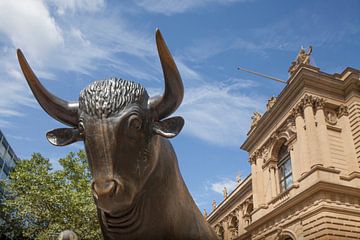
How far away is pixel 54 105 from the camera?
5.89 ft

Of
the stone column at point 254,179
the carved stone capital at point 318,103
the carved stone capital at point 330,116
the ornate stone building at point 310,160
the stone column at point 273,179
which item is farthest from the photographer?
the stone column at point 254,179

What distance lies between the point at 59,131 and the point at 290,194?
68.0 feet

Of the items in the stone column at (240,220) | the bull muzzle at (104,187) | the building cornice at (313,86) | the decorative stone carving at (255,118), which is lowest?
the bull muzzle at (104,187)

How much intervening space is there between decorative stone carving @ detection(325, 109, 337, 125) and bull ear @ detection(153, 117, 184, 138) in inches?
868

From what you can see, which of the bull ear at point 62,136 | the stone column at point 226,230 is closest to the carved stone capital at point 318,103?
the stone column at point 226,230

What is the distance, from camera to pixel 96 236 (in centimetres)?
1917

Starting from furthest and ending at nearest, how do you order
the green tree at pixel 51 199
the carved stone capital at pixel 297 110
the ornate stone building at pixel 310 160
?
the carved stone capital at pixel 297 110, the green tree at pixel 51 199, the ornate stone building at pixel 310 160

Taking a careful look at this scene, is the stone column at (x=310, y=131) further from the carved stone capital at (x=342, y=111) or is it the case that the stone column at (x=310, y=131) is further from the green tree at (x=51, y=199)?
the green tree at (x=51, y=199)

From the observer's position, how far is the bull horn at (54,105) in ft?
5.75

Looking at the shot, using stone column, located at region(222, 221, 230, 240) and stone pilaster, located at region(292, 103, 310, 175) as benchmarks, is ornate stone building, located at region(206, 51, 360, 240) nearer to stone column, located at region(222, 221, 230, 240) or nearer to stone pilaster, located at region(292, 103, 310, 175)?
stone pilaster, located at region(292, 103, 310, 175)

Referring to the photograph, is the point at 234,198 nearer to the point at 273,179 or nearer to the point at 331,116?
the point at 273,179

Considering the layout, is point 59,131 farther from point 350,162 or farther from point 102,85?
point 350,162

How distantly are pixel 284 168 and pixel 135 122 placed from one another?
77.0ft

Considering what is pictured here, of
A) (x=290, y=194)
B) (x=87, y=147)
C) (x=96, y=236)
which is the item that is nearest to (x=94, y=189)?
(x=87, y=147)
